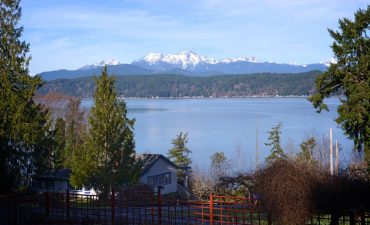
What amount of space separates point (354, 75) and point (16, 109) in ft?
50.9

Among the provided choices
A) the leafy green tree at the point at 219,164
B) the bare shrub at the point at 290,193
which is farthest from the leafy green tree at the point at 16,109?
the leafy green tree at the point at 219,164

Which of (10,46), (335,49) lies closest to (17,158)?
(10,46)

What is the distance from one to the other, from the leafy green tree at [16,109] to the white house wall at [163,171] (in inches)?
729

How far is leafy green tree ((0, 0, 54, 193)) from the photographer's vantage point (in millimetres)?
19047

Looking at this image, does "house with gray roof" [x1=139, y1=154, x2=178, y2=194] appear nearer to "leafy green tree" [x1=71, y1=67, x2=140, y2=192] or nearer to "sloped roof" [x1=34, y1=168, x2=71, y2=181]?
"sloped roof" [x1=34, y1=168, x2=71, y2=181]

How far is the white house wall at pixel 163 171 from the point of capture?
1538 inches

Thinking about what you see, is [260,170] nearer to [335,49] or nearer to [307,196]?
[307,196]

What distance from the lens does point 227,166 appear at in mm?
47188

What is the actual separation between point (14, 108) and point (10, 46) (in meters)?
2.64

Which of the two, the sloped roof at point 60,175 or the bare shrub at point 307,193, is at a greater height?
the bare shrub at point 307,193

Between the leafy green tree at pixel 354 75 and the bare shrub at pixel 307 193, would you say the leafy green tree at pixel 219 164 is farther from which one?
the bare shrub at pixel 307 193

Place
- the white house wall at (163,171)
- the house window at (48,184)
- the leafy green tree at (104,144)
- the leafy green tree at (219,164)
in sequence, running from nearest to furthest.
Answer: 1. the leafy green tree at (104,144)
2. the house window at (48,184)
3. the white house wall at (163,171)
4. the leafy green tree at (219,164)

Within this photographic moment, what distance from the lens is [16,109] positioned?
1914 cm

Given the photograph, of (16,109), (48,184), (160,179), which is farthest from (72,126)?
(16,109)
